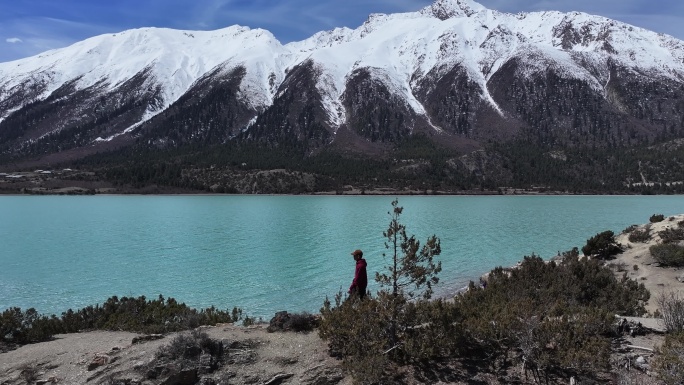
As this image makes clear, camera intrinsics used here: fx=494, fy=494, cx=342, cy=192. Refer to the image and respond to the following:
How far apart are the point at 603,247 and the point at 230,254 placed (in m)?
27.4

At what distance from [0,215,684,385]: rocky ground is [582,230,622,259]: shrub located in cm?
1837

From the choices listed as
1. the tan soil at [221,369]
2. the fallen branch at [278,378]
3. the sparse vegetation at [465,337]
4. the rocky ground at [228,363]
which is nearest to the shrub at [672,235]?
the rocky ground at [228,363]

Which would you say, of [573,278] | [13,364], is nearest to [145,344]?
[13,364]

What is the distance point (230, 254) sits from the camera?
4072 centimetres

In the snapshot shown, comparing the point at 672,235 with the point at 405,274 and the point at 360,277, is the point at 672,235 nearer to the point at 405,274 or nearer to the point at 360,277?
the point at 405,274

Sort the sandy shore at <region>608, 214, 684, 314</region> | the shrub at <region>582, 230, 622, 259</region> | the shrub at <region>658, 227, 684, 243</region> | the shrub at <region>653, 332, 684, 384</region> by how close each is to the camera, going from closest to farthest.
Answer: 1. the shrub at <region>653, 332, 684, 384</region>
2. the sandy shore at <region>608, 214, 684, 314</region>
3. the shrub at <region>658, 227, 684, 243</region>
4. the shrub at <region>582, 230, 622, 259</region>

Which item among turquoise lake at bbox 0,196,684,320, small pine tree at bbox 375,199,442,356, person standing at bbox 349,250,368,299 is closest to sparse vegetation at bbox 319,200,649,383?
small pine tree at bbox 375,199,442,356

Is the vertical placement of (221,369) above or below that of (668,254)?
below

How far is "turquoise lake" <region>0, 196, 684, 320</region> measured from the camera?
27281 millimetres

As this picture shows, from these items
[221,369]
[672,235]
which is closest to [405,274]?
[221,369]

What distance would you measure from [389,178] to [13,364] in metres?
184

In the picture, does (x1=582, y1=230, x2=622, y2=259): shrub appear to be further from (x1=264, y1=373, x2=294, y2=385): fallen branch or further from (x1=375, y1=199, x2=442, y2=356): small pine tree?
(x1=264, y1=373, x2=294, y2=385): fallen branch

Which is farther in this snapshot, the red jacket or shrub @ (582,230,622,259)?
shrub @ (582,230,622,259)

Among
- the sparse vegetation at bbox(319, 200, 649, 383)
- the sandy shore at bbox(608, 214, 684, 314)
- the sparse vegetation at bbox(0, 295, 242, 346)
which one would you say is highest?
the sparse vegetation at bbox(319, 200, 649, 383)
